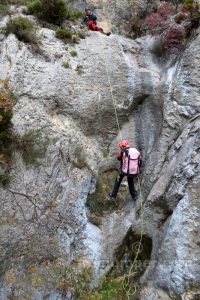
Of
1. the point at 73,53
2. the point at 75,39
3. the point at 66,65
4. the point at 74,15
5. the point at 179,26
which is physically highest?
the point at 179,26

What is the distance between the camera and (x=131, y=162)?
12.3 meters

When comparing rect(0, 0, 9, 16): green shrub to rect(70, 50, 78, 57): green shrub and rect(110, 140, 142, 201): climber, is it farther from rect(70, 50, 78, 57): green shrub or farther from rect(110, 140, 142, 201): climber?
rect(110, 140, 142, 201): climber

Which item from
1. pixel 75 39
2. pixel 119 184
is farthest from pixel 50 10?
pixel 119 184

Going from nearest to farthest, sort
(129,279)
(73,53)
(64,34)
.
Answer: (129,279) < (73,53) < (64,34)

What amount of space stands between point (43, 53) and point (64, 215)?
6.27m

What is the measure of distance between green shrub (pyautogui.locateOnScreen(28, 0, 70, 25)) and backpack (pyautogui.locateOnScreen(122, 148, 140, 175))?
713 centimetres

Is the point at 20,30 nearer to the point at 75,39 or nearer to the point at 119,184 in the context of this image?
the point at 75,39

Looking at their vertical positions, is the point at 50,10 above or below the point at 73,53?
above

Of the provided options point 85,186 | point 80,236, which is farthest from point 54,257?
point 85,186

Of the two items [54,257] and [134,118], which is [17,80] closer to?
[134,118]

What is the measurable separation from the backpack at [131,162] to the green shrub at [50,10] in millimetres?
7128

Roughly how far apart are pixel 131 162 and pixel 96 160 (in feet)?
5.31

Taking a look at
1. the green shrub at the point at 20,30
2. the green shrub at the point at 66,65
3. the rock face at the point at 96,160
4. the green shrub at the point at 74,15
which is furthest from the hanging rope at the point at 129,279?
the green shrub at the point at 74,15

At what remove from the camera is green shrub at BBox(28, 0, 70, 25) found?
1573 cm
